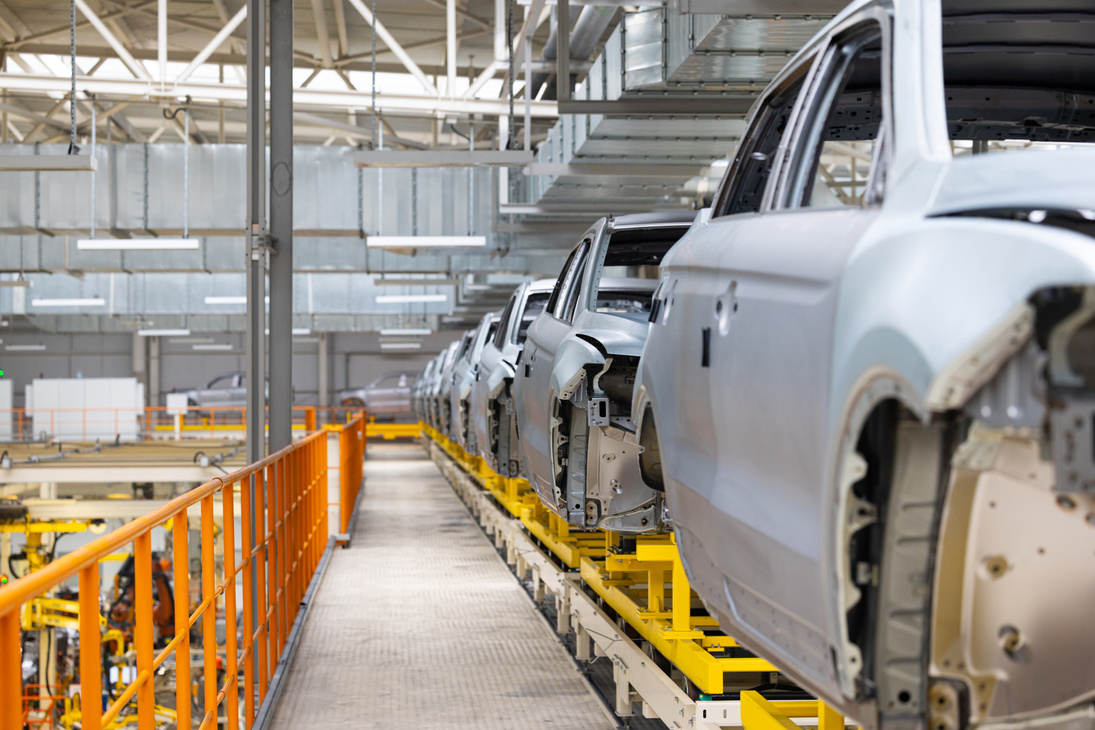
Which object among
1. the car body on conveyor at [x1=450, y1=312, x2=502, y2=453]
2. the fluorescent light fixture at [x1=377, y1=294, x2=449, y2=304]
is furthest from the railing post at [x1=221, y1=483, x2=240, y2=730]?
the fluorescent light fixture at [x1=377, y1=294, x2=449, y2=304]

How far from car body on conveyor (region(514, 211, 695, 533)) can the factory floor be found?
0.98 meters

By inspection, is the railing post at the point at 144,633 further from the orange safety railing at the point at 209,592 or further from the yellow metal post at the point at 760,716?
the yellow metal post at the point at 760,716

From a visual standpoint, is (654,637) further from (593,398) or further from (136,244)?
(136,244)

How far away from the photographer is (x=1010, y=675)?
1930 mm

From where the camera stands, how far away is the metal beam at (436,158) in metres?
8.50

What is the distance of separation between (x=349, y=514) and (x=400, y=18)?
30.9ft

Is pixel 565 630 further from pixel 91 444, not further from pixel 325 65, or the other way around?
pixel 91 444

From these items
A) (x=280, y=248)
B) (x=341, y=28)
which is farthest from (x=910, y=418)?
(x=341, y=28)

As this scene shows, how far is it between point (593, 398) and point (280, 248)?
3.43 metres

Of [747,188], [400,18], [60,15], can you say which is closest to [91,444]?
[60,15]

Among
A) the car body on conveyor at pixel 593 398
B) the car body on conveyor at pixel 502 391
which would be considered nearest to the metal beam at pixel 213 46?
the car body on conveyor at pixel 502 391

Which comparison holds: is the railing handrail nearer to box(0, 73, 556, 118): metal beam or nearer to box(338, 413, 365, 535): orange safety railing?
box(338, 413, 365, 535): orange safety railing

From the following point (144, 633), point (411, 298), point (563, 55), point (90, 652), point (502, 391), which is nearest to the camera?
point (90, 652)

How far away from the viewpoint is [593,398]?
4.98m
